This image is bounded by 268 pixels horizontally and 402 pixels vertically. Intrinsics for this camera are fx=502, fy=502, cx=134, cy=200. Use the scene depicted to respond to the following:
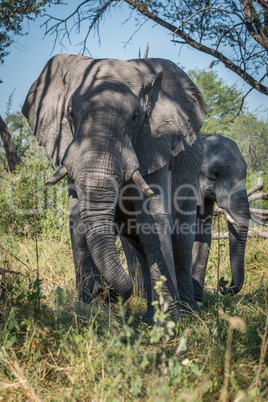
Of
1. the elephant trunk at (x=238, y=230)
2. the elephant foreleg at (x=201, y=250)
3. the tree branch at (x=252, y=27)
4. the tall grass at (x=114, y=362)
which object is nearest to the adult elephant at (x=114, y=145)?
the tall grass at (x=114, y=362)

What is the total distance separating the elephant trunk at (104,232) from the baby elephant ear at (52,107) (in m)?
0.95

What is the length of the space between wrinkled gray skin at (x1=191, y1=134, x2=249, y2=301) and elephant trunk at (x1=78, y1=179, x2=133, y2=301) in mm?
3637

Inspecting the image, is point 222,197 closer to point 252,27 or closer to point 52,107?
point 252,27

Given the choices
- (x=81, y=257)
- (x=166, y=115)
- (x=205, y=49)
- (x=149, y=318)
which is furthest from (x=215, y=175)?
(x=81, y=257)

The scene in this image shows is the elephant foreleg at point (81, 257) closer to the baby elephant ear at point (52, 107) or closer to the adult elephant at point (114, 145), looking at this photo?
the adult elephant at point (114, 145)

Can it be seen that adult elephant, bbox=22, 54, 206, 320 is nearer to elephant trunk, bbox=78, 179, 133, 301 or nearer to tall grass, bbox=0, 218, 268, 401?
elephant trunk, bbox=78, 179, 133, 301

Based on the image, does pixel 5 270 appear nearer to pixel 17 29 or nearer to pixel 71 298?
pixel 71 298

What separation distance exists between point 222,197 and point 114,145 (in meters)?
4.07

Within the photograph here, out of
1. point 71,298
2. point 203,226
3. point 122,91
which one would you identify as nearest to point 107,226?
point 71,298

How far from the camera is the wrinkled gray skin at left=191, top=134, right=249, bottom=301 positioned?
736 centimetres

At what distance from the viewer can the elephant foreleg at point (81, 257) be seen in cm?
430

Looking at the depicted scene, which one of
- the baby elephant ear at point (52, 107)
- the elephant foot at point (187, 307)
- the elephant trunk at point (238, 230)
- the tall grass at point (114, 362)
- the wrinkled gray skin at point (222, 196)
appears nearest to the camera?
the tall grass at point (114, 362)

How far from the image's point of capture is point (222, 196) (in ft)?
24.8

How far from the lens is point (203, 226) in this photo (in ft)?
25.3
